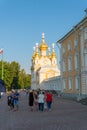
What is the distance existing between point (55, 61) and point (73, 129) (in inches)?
3979

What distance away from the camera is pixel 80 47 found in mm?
40469

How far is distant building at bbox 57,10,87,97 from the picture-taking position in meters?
38.9

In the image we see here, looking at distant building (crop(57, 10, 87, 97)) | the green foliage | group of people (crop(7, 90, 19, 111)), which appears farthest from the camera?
the green foliage

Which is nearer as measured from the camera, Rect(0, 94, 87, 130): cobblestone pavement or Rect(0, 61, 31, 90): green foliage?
Rect(0, 94, 87, 130): cobblestone pavement

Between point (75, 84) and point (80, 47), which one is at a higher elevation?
point (80, 47)

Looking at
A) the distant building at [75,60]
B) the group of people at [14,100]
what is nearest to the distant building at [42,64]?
the distant building at [75,60]

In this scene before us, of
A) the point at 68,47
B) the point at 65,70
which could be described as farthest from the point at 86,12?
the point at 65,70

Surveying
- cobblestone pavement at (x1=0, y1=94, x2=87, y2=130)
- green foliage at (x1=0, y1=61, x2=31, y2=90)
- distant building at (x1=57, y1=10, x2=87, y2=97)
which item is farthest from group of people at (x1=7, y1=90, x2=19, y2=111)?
green foliage at (x1=0, y1=61, x2=31, y2=90)

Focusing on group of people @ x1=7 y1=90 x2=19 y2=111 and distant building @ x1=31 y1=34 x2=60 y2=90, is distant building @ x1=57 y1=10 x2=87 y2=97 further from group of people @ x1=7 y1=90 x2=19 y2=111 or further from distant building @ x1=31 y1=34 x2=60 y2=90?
distant building @ x1=31 y1=34 x2=60 y2=90

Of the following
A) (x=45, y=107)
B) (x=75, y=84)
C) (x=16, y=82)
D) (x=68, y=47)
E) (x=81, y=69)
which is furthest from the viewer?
(x=16, y=82)

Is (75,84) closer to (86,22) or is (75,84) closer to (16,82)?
(86,22)

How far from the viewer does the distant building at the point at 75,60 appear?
38875 millimetres

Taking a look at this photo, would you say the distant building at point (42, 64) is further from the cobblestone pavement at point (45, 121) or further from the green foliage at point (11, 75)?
the cobblestone pavement at point (45, 121)

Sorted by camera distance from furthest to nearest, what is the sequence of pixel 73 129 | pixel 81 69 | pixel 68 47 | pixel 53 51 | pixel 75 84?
pixel 53 51 → pixel 68 47 → pixel 75 84 → pixel 81 69 → pixel 73 129
